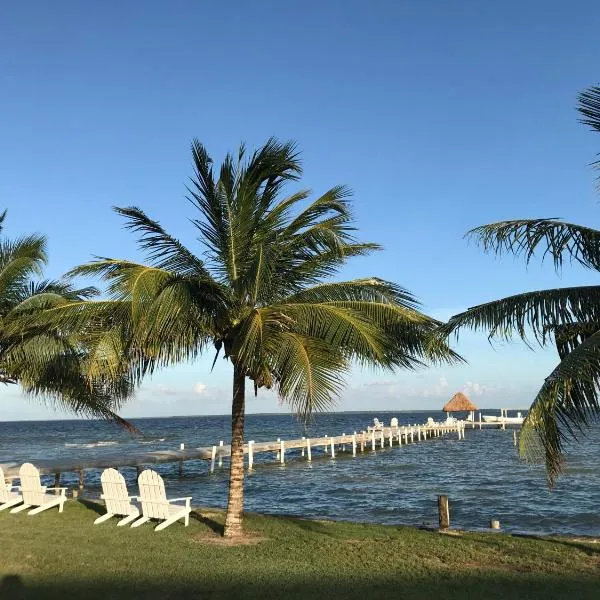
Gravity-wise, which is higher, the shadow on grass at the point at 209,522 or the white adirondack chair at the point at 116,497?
the white adirondack chair at the point at 116,497

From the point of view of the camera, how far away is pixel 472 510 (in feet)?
67.1

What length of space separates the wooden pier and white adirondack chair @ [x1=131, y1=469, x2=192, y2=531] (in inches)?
426

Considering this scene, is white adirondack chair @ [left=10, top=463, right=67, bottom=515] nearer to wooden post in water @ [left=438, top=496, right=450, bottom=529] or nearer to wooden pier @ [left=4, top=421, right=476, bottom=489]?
wooden pier @ [left=4, top=421, right=476, bottom=489]

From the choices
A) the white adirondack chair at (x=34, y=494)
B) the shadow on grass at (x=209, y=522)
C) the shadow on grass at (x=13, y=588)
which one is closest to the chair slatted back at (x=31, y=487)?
the white adirondack chair at (x=34, y=494)

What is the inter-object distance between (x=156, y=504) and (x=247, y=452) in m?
25.1

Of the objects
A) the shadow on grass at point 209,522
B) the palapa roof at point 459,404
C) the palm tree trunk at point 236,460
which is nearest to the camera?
the palm tree trunk at point 236,460

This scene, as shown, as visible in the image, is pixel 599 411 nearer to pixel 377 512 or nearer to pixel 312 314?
pixel 312 314

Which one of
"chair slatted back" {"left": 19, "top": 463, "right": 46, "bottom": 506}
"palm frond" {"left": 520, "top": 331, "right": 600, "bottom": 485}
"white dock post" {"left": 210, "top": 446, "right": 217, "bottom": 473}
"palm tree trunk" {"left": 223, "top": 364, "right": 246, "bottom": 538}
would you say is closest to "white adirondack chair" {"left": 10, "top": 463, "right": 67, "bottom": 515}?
"chair slatted back" {"left": 19, "top": 463, "right": 46, "bottom": 506}

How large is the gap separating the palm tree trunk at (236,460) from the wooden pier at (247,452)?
12.9 meters

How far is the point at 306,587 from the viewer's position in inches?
310

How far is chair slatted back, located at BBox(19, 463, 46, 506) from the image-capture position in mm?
14289

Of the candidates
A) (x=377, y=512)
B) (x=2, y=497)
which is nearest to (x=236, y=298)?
(x=2, y=497)

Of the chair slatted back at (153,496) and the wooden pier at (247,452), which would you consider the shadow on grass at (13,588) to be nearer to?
the chair slatted back at (153,496)

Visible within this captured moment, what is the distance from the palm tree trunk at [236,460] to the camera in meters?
11.0
